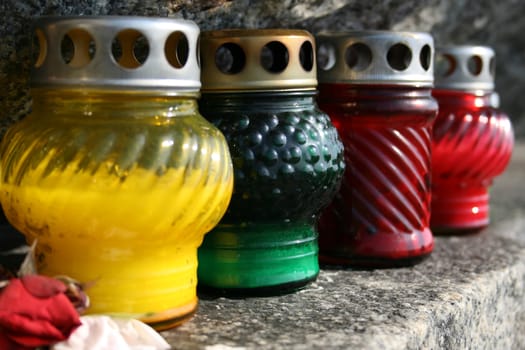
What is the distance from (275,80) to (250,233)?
19 cm

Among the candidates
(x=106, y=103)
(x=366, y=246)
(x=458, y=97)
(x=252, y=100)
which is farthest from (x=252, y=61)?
(x=458, y=97)

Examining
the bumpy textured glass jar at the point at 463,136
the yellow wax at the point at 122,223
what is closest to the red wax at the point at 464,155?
the bumpy textured glass jar at the point at 463,136

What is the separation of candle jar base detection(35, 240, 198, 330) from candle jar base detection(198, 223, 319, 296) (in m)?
0.12

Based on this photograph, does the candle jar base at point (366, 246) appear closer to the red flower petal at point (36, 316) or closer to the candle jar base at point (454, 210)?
the candle jar base at point (454, 210)

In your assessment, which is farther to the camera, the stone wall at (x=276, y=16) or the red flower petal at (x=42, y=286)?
the stone wall at (x=276, y=16)

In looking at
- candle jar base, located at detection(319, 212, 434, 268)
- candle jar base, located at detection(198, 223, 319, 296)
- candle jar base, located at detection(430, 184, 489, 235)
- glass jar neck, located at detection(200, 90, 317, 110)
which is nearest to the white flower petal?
candle jar base, located at detection(198, 223, 319, 296)

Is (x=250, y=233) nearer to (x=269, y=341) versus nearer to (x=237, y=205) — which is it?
(x=237, y=205)

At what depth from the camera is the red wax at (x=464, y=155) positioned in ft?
4.85

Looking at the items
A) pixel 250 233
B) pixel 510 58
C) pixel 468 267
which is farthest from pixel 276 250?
pixel 510 58

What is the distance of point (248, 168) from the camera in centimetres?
103

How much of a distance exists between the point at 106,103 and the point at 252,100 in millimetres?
218

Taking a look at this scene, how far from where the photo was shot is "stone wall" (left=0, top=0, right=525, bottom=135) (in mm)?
1036

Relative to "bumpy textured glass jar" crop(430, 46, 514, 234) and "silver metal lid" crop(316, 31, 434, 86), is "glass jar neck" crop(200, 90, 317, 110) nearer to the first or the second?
"silver metal lid" crop(316, 31, 434, 86)

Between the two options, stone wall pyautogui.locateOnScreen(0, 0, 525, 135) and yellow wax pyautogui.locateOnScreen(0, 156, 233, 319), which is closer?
yellow wax pyautogui.locateOnScreen(0, 156, 233, 319)
